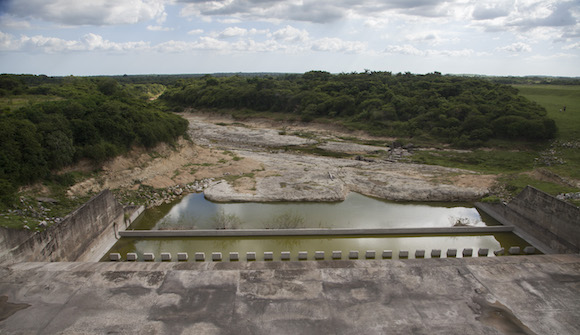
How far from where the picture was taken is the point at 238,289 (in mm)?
11570

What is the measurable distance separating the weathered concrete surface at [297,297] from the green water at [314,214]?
22.8ft

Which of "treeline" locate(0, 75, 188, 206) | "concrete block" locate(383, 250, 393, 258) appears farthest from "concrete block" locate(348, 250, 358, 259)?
"treeline" locate(0, 75, 188, 206)

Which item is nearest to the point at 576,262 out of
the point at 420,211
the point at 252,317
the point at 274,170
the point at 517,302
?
the point at 517,302

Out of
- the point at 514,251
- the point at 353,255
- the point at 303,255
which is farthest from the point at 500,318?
the point at 303,255

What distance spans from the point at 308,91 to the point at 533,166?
37.3 metres

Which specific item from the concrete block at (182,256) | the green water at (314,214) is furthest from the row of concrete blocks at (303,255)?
the green water at (314,214)

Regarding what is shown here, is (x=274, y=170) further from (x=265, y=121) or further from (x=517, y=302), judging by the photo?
(x=265, y=121)

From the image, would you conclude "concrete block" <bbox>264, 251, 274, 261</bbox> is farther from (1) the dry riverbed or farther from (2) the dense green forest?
(2) the dense green forest

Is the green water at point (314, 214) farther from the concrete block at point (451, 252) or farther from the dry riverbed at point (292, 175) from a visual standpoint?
the concrete block at point (451, 252)

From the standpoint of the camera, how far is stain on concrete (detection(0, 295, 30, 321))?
10.3 m

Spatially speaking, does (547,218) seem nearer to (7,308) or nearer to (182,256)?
(182,256)

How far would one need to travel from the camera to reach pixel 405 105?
4834 cm

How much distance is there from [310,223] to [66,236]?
38.8 ft

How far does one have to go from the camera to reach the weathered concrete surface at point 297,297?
1007 centimetres
